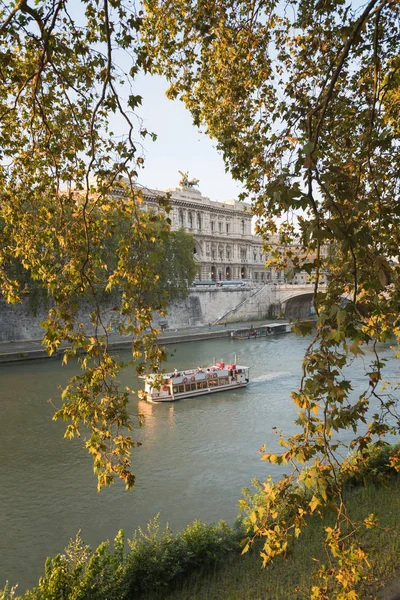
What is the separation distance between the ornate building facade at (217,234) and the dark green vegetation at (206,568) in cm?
3728

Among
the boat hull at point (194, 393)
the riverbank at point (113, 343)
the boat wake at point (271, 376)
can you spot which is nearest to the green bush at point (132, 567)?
the boat hull at point (194, 393)

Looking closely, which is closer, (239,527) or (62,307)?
(62,307)

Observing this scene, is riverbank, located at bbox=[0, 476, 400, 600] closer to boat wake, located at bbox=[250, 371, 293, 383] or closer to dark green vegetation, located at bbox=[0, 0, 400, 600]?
dark green vegetation, located at bbox=[0, 0, 400, 600]

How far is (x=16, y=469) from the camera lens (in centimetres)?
950

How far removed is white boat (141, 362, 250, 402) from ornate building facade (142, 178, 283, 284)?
87.3 feet

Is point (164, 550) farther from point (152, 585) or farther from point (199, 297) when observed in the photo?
point (199, 297)

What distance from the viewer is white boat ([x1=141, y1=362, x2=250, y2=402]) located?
49.4 feet

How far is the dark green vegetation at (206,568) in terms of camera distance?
4.16 meters

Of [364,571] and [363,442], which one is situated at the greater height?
[363,442]

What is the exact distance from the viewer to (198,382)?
16.0 metres

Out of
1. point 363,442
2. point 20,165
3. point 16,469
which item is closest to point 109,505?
point 16,469

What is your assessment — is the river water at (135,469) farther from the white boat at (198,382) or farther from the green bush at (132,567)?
the green bush at (132,567)

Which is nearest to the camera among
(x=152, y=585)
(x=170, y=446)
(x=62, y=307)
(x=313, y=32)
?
(x=62, y=307)

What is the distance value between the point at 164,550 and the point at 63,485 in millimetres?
4317
